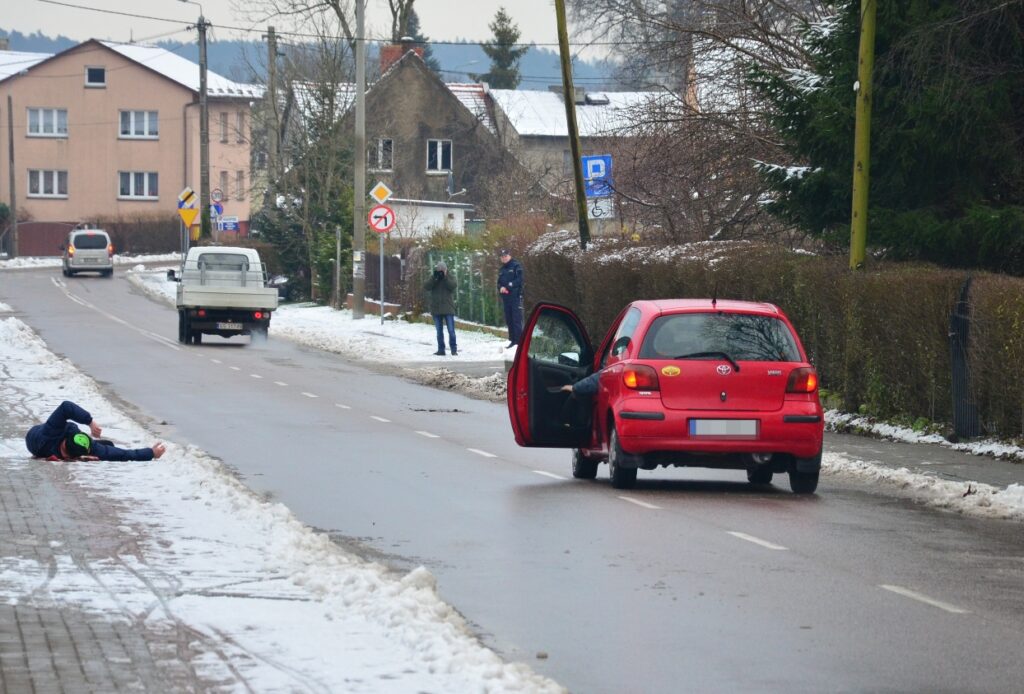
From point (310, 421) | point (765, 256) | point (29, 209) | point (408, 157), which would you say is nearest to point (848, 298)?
point (765, 256)

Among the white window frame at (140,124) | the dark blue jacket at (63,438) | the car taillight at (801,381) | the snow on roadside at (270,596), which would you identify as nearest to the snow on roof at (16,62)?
the white window frame at (140,124)

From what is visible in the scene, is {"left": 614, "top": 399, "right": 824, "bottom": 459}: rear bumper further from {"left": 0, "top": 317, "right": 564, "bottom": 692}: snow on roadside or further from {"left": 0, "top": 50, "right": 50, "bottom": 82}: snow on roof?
{"left": 0, "top": 50, "right": 50, "bottom": 82}: snow on roof

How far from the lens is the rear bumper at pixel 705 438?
527 inches

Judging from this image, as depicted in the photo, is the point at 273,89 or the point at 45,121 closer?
the point at 273,89

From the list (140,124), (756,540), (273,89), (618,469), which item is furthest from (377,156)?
(756,540)

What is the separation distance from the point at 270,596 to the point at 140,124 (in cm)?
9289

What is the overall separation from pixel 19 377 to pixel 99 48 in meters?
76.7

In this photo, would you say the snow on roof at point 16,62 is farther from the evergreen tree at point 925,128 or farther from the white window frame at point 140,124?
the evergreen tree at point 925,128

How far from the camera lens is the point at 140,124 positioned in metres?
98.1

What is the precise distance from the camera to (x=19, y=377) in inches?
957

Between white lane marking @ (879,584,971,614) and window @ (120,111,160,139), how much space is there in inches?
3628

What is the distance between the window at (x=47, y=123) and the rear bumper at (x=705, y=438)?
88039 mm

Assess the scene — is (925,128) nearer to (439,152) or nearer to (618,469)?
(618,469)

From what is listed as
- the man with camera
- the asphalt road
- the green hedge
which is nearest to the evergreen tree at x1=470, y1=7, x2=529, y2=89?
the man with camera
